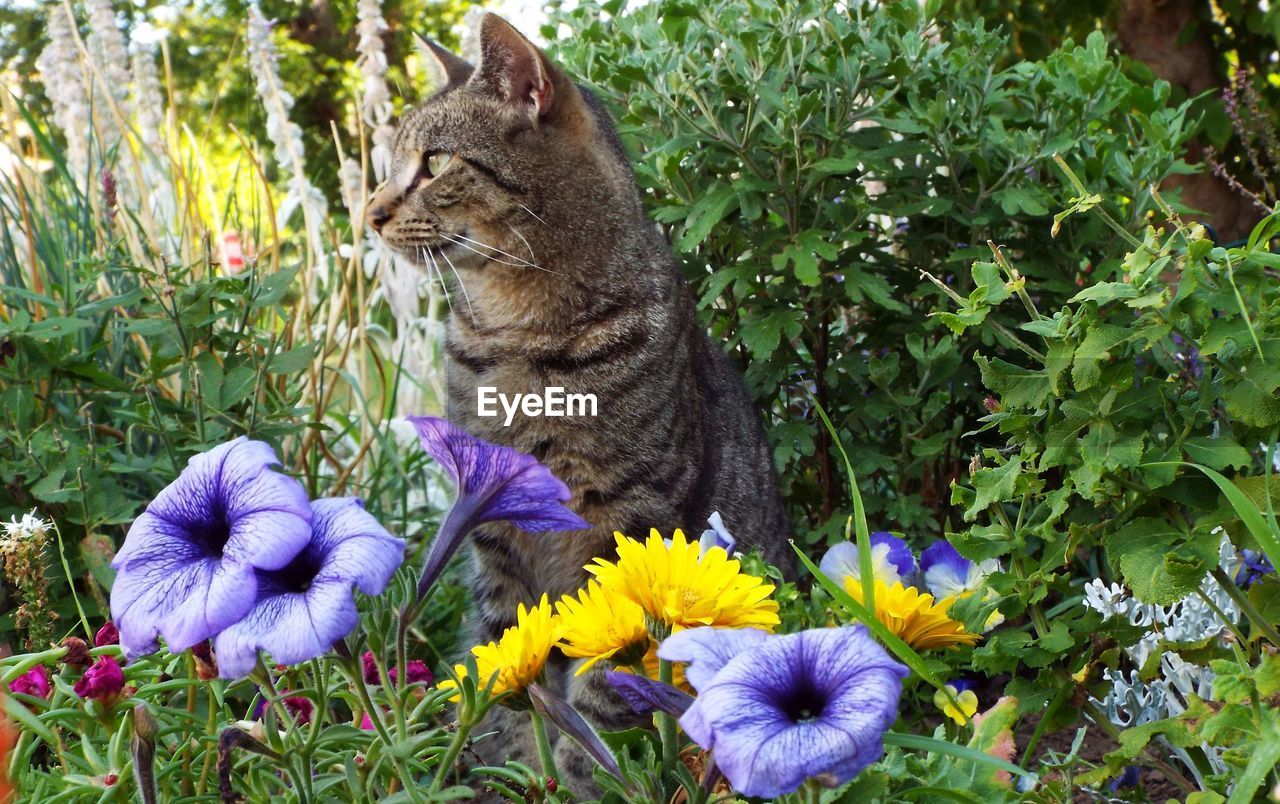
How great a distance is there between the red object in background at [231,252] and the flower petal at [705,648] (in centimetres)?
253

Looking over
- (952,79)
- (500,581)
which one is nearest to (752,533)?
(500,581)

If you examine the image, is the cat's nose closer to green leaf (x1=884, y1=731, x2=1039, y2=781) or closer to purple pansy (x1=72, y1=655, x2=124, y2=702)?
purple pansy (x1=72, y1=655, x2=124, y2=702)

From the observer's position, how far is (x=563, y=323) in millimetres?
2221

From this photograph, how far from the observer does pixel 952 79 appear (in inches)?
91.7

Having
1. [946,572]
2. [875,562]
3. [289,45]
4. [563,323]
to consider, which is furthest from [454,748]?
[289,45]

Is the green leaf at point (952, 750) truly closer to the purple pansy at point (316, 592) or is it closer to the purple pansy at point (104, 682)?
the purple pansy at point (316, 592)

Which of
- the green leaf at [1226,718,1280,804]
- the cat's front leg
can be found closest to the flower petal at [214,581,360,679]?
the green leaf at [1226,718,1280,804]

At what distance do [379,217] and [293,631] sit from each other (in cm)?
159

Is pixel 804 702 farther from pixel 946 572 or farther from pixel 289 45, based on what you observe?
pixel 289 45

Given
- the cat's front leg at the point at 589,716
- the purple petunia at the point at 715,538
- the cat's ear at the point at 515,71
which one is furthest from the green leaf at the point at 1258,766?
the cat's ear at the point at 515,71

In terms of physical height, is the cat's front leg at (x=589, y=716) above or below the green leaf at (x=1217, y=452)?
below

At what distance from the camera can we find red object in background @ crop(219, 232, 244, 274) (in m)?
3.20

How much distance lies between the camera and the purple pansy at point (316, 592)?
0.87 metres

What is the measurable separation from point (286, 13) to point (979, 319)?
1431 centimetres
